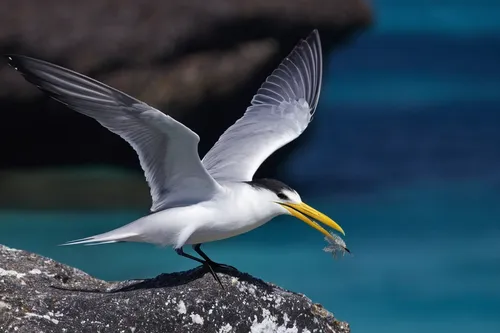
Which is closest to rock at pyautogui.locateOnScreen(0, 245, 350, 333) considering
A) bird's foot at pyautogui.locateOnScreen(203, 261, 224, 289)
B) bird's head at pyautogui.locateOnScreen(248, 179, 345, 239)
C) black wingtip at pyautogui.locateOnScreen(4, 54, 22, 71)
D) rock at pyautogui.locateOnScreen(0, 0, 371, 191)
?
bird's foot at pyautogui.locateOnScreen(203, 261, 224, 289)

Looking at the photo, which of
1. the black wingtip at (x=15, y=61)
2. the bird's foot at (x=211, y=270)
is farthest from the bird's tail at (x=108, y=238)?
the black wingtip at (x=15, y=61)

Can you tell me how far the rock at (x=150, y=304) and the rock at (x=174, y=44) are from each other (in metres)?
5.65

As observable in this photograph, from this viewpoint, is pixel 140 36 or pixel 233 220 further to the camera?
pixel 140 36

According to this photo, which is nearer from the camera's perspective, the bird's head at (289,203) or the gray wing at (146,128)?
the gray wing at (146,128)

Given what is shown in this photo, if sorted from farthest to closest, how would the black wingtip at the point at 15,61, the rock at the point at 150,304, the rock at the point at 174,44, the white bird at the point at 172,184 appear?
1. the rock at the point at 174,44
2. the white bird at the point at 172,184
3. the black wingtip at the point at 15,61
4. the rock at the point at 150,304

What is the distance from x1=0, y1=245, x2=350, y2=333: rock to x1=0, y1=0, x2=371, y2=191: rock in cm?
565

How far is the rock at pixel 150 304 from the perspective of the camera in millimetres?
3902

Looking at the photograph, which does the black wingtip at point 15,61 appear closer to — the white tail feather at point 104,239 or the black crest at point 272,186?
the white tail feather at point 104,239

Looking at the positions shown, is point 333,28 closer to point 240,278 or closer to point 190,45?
point 190,45

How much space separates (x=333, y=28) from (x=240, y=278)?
20.4ft

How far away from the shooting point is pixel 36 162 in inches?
430

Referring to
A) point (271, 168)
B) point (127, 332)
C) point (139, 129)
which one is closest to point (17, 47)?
point (271, 168)

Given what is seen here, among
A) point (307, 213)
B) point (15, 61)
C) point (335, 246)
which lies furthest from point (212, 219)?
point (15, 61)

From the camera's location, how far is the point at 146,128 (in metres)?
4.39
